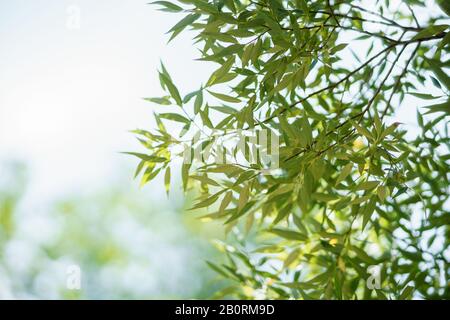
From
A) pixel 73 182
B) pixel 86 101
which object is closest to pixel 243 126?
pixel 86 101

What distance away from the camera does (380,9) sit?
46.4 inches

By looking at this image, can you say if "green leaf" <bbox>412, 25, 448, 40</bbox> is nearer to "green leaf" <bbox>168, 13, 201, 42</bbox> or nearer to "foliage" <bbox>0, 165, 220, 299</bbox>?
"green leaf" <bbox>168, 13, 201, 42</bbox>

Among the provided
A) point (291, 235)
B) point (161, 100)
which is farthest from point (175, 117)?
point (291, 235)

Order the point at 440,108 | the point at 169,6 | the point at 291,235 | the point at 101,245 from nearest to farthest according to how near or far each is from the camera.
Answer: the point at 440,108
the point at 169,6
the point at 291,235
the point at 101,245

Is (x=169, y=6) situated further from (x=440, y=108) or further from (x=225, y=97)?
(x=440, y=108)

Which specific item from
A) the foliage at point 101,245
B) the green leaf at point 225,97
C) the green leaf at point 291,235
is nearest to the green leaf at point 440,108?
the green leaf at point 225,97

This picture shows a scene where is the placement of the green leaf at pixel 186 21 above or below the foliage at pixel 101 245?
above

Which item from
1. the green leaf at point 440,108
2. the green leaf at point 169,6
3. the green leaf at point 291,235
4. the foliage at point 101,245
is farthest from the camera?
the foliage at point 101,245

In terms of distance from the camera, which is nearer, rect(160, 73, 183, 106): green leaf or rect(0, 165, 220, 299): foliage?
rect(160, 73, 183, 106): green leaf

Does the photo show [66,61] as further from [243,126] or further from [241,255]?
[243,126]

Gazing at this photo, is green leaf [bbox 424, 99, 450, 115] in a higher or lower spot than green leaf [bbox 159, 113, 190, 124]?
lower

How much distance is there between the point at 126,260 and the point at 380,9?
4027 millimetres

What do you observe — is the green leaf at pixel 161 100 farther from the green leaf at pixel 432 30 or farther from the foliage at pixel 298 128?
the green leaf at pixel 432 30

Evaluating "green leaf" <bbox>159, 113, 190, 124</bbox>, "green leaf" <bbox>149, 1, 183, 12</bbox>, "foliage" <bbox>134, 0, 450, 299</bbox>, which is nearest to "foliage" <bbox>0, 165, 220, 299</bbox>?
"foliage" <bbox>134, 0, 450, 299</bbox>
